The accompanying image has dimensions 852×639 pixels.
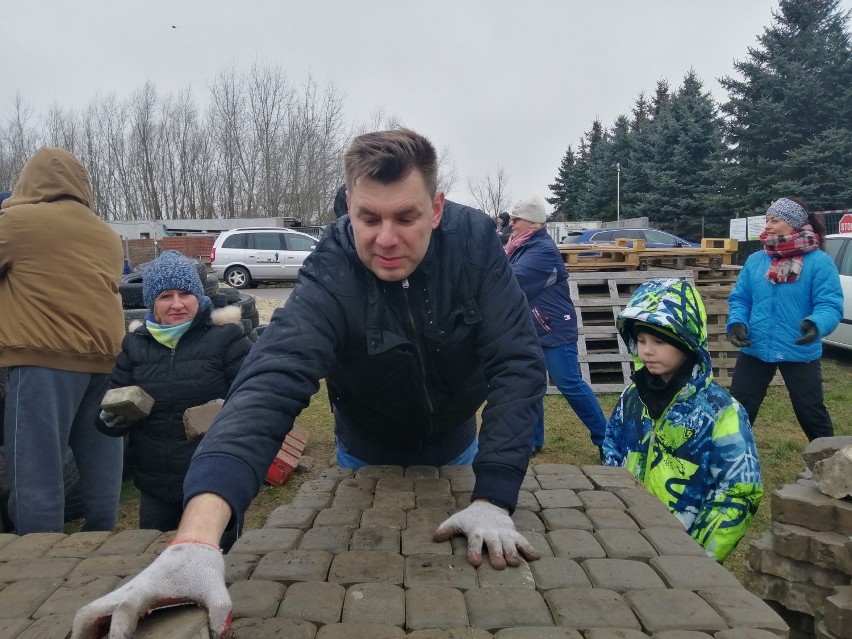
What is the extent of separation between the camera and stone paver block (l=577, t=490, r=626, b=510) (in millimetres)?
2303

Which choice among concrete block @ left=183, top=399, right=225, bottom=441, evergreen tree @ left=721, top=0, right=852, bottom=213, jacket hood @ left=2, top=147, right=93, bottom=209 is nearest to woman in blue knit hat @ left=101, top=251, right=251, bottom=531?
concrete block @ left=183, top=399, right=225, bottom=441

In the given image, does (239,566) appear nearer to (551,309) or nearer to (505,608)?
(505,608)

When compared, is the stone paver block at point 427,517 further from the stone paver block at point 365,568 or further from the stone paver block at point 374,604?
the stone paver block at point 374,604

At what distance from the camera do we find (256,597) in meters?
1.70

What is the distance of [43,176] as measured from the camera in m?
3.21

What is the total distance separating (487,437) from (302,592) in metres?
0.64

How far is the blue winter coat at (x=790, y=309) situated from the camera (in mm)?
4434

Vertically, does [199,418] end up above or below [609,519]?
above

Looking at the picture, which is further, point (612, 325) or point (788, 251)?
point (612, 325)

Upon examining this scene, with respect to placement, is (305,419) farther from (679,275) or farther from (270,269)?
(270,269)

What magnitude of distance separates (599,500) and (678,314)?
2.53 feet

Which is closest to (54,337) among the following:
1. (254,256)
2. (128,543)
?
(128,543)

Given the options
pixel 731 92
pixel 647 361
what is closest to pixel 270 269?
pixel 647 361

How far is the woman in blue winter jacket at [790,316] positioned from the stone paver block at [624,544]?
2.94 metres
